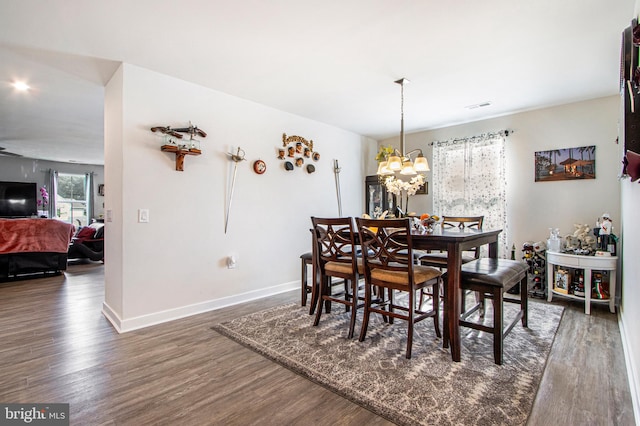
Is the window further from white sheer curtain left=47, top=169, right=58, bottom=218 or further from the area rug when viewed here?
the area rug

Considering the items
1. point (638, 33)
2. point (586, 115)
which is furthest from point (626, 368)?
point (586, 115)

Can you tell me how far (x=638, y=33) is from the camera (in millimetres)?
1106

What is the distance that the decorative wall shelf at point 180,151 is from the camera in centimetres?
299

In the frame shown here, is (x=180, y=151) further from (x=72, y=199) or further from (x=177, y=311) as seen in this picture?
(x=72, y=199)

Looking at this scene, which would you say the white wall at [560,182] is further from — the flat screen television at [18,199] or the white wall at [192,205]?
the flat screen television at [18,199]

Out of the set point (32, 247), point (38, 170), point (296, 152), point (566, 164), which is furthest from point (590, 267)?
point (38, 170)

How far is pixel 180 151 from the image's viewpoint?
3033 mm

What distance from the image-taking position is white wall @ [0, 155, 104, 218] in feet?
25.3

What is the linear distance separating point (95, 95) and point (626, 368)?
546cm

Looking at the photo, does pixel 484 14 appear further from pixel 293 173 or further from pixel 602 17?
pixel 293 173

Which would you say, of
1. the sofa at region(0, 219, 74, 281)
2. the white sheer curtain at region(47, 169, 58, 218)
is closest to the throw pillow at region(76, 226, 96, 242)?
the sofa at region(0, 219, 74, 281)

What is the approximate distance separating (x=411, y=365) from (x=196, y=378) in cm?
142

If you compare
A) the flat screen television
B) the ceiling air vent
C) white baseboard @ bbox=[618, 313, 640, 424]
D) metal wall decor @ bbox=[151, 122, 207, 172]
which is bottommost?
white baseboard @ bbox=[618, 313, 640, 424]

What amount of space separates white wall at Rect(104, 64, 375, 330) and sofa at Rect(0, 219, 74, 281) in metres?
2.94
